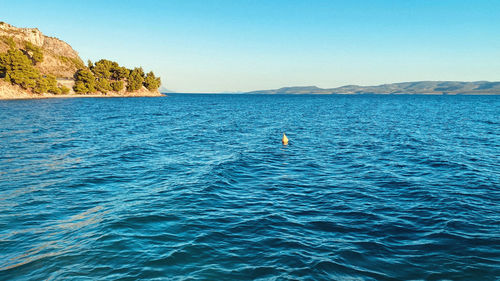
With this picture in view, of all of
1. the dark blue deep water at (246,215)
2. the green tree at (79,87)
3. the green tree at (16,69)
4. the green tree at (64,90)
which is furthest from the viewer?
the green tree at (79,87)

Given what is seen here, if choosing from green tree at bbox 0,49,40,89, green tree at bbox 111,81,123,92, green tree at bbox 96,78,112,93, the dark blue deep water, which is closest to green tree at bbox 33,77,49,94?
green tree at bbox 0,49,40,89

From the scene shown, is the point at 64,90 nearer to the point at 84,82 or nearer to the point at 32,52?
the point at 84,82

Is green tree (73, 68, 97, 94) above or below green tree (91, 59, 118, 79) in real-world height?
below

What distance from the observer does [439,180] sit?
19000 mm

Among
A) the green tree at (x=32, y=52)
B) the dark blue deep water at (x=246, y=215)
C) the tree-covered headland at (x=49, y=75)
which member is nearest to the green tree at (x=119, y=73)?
the tree-covered headland at (x=49, y=75)

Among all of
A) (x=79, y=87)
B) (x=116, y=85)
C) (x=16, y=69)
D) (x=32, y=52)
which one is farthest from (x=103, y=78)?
(x=16, y=69)

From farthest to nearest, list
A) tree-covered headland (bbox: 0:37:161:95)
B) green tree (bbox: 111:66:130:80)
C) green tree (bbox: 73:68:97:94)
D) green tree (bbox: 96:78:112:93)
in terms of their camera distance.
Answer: green tree (bbox: 111:66:130:80) → green tree (bbox: 96:78:112:93) → green tree (bbox: 73:68:97:94) → tree-covered headland (bbox: 0:37:161:95)

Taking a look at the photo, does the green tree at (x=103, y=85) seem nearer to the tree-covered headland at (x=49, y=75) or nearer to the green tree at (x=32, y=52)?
the tree-covered headland at (x=49, y=75)

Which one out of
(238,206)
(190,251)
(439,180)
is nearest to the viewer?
(190,251)

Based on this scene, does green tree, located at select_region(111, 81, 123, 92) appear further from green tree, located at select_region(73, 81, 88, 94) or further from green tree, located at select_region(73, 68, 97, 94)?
green tree, located at select_region(73, 81, 88, 94)

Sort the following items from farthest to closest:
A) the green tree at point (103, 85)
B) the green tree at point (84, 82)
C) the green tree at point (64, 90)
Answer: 1. the green tree at point (103, 85)
2. the green tree at point (84, 82)
3. the green tree at point (64, 90)

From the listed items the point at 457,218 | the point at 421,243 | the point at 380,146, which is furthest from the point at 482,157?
the point at 421,243

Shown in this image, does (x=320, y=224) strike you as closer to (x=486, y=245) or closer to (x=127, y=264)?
(x=486, y=245)

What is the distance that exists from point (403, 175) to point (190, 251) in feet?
53.4
